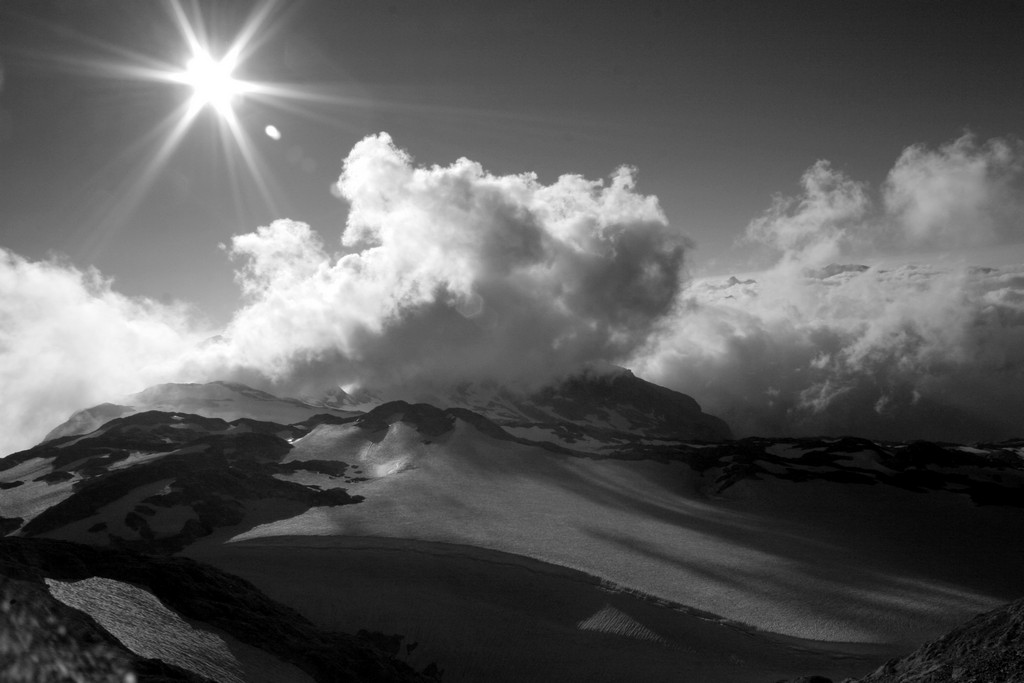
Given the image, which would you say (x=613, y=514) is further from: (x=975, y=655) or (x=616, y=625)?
(x=975, y=655)

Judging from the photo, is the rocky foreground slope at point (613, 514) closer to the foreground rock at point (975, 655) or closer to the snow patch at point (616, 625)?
the snow patch at point (616, 625)

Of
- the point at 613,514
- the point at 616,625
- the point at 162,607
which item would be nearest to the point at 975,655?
the point at 162,607

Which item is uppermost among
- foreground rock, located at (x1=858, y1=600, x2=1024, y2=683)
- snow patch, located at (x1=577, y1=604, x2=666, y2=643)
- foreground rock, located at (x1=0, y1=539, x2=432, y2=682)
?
foreground rock, located at (x1=858, y1=600, x2=1024, y2=683)

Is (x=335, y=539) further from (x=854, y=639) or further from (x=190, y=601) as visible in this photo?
(x=854, y=639)

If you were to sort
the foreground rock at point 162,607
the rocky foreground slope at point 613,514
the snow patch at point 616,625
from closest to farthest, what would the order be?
the foreground rock at point 162,607 < the snow patch at point 616,625 < the rocky foreground slope at point 613,514

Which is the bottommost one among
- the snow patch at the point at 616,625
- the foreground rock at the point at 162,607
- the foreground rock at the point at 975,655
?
the snow patch at the point at 616,625

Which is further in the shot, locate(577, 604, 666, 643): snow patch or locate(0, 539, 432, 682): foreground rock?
locate(577, 604, 666, 643): snow patch

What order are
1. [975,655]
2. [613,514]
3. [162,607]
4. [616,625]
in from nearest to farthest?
1. [975,655]
2. [162,607]
3. [616,625]
4. [613,514]

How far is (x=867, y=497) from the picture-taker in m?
92.8

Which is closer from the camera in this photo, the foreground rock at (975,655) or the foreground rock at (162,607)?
the foreground rock at (162,607)

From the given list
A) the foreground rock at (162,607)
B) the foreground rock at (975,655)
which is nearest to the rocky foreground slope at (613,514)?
the foreground rock at (162,607)

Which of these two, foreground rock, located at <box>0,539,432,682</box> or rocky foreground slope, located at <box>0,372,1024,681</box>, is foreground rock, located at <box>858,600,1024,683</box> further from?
rocky foreground slope, located at <box>0,372,1024,681</box>

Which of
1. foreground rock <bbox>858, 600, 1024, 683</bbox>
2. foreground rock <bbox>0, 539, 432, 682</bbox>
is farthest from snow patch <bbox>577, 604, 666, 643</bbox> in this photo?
foreground rock <bbox>858, 600, 1024, 683</bbox>

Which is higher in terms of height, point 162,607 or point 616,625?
point 162,607
